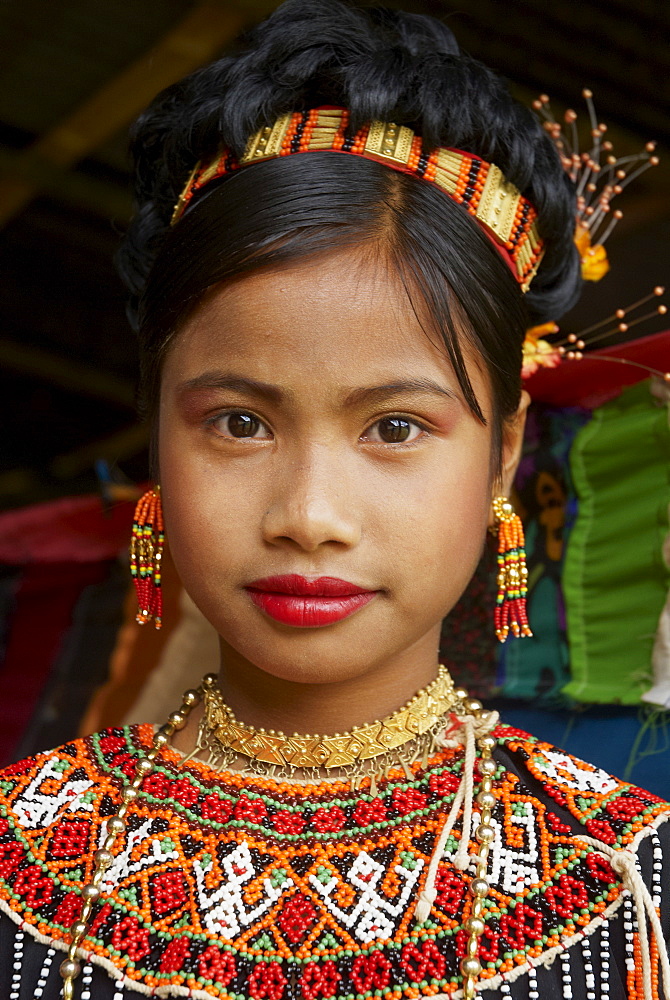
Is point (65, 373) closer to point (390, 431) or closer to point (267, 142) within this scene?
point (267, 142)

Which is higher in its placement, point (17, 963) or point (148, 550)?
point (148, 550)

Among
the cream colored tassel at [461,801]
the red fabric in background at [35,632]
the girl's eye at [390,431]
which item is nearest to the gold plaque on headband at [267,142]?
the girl's eye at [390,431]

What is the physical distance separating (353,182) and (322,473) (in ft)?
1.23

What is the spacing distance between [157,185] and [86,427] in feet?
10.2

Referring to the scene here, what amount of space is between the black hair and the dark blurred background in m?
0.54

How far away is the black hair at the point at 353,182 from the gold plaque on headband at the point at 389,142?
0.06 feet

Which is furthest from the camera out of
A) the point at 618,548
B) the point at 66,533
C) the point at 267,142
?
the point at 66,533

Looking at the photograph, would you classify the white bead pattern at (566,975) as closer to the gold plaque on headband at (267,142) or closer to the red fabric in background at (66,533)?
the gold plaque on headband at (267,142)

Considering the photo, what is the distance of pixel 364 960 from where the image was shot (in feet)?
3.87

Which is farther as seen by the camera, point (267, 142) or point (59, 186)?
point (59, 186)

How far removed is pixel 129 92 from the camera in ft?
8.77

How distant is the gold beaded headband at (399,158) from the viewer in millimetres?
1368

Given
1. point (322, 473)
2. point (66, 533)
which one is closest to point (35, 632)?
point (66, 533)

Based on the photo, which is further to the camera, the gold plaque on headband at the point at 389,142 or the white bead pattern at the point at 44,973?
the gold plaque on headband at the point at 389,142
